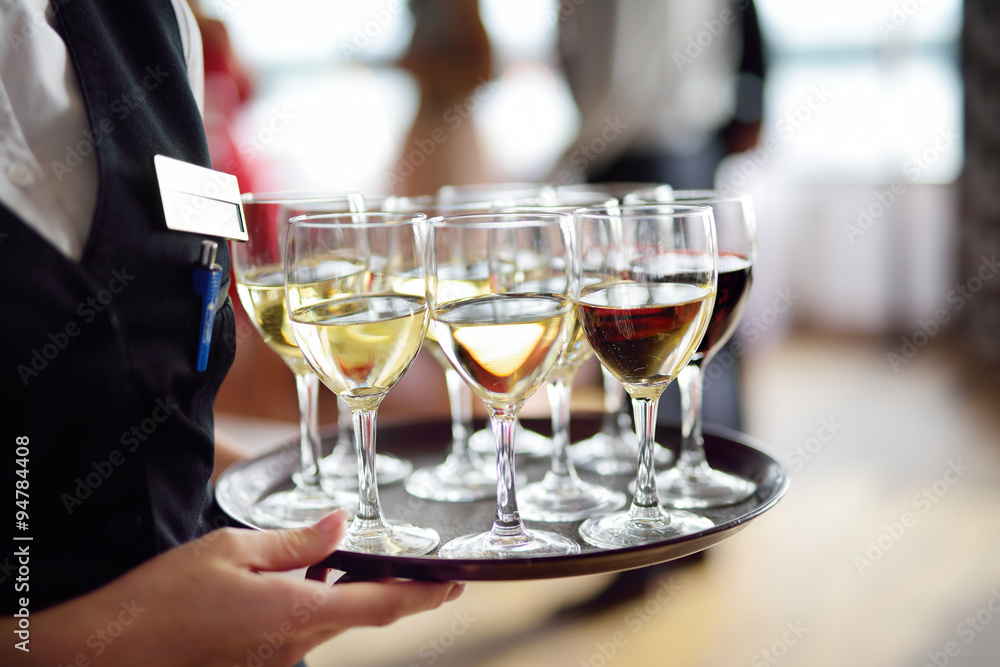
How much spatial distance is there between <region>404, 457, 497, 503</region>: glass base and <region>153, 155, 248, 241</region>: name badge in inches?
13.3

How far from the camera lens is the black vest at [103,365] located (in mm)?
615

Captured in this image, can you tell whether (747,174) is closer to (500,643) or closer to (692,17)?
(692,17)

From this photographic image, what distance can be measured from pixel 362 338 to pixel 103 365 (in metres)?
0.19

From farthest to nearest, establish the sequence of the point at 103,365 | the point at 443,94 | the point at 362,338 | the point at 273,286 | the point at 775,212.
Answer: the point at 775,212
the point at 443,94
the point at 273,286
the point at 362,338
the point at 103,365

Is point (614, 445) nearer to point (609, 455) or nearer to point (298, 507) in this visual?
point (609, 455)

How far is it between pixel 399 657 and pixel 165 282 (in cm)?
146

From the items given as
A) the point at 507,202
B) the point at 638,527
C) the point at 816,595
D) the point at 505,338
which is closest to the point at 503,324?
the point at 505,338

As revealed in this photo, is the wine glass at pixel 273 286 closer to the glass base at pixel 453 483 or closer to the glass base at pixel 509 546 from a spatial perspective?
the glass base at pixel 453 483

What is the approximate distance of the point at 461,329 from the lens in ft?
2.38

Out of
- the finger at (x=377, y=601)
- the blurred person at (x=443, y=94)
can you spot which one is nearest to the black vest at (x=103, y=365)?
the finger at (x=377, y=601)

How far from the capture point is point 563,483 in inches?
36.1

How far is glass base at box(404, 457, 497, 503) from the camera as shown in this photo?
3.03 ft

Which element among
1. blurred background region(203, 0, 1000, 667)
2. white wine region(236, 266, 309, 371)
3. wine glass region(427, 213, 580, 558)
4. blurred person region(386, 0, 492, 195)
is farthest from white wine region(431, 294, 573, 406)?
blurred person region(386, 0, 492, 195)

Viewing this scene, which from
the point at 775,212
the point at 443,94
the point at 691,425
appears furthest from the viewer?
the point at 775,212
